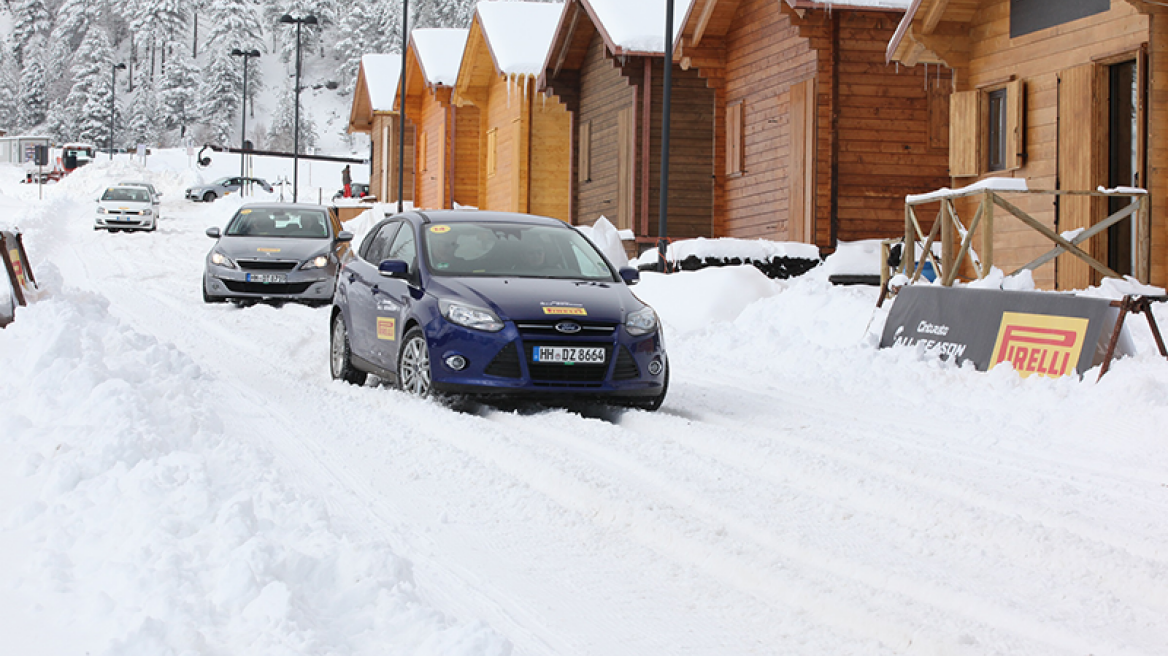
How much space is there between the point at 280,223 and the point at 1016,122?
10.3m

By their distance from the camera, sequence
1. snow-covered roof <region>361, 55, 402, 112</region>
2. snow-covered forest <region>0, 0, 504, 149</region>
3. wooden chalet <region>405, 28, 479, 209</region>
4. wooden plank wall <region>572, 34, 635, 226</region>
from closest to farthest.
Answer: wooden plank wall <region>572, 34, 635, 226</region>, wooden chalet <region>405, 28, 479, 209</region>, snow-covered roof <region>361, 55, 402, 112</region>, snow-covered forest <region>0, 0, 504, 149</region>

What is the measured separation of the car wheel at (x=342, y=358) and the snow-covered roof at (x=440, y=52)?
27.6m

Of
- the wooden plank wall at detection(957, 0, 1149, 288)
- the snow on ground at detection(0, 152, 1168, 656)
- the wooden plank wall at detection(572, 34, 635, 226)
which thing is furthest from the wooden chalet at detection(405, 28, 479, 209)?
the snow on ground at detection(0, 152, 1168, 656)

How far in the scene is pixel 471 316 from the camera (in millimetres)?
7797

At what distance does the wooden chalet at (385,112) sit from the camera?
46094 mm

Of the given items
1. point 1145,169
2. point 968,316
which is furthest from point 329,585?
point 1145,169

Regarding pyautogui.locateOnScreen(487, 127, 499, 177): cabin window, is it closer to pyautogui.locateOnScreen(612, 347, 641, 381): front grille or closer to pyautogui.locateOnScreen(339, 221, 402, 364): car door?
pyautogui.locateOnScreen(339, 221, 402, 364): car door

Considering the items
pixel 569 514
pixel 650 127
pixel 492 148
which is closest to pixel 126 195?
pixel 492 148

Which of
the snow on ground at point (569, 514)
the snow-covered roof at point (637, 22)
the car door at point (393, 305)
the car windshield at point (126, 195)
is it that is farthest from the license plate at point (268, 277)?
the car windshield at point (126, 195)

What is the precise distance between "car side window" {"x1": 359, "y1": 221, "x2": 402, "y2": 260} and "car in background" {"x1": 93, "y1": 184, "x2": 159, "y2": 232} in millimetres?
27075

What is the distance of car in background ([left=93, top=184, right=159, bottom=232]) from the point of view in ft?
113

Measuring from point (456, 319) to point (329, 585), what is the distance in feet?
14.0

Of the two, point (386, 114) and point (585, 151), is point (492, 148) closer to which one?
point (585, 151)

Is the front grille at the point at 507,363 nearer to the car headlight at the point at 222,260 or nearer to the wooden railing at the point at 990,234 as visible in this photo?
the wooden railing at the point at 990,234
